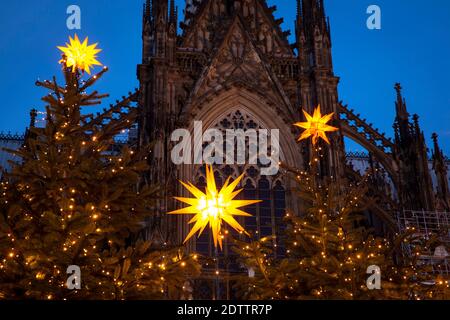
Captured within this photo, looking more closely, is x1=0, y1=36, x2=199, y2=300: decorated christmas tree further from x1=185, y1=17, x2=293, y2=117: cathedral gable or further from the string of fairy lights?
x1=185, y1=17, x2=293, y2=117: cathedral gable

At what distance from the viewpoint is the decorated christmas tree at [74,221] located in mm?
7824

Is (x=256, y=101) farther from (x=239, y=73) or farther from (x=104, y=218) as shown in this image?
(x=104, y=218)

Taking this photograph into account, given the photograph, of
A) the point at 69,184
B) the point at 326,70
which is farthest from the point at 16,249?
the point at 326,70

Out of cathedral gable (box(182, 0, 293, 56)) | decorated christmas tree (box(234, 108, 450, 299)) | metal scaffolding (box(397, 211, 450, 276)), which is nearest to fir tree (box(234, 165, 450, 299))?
decorated christmas tree (box(234, 108, 450, 299))

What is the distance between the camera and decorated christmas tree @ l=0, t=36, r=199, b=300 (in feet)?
25.7

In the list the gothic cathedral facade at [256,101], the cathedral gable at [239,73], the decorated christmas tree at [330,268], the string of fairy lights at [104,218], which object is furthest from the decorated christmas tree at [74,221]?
the cathedral gable at [239,73]

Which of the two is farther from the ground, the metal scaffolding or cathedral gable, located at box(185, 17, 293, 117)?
cathedral gable, located at box(185, 17, 293, 117)

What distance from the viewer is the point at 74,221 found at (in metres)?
7.91

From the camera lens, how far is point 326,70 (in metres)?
19.1

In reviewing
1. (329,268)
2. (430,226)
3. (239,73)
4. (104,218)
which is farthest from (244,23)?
(329,268)

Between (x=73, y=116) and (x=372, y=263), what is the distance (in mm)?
4847

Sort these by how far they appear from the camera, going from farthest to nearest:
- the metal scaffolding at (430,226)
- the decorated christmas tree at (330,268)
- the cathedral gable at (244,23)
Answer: the cathedral gable at (244,23) → the metal scaffolding at (430,226) → the decorated christmas tree at (330,268)

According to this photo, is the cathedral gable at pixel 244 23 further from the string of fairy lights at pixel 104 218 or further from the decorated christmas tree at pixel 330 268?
the decorated christmas tree at pixel 330 268
